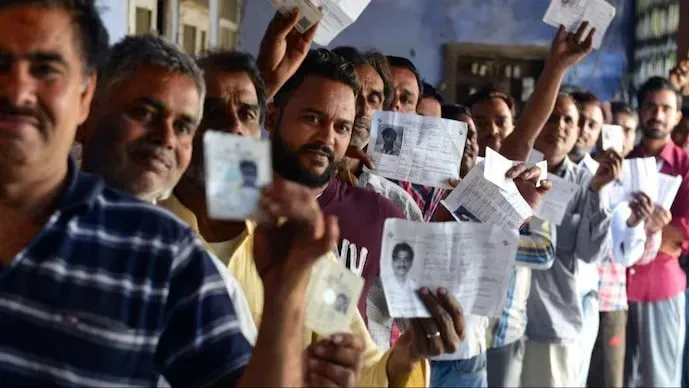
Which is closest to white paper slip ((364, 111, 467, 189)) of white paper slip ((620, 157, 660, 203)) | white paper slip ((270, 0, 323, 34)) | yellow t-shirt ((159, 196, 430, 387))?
white paper slip ((270, 0, 323, 34))

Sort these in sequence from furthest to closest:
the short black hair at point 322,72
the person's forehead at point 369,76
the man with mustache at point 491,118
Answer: the man with mustache at point 491,118
the person's forehead at point 369,76
the short black hair at point 322,72

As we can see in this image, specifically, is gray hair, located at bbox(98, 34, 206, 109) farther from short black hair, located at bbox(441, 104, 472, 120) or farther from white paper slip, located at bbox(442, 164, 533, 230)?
short black hair, located at bbox(441, 104, 472, 120)

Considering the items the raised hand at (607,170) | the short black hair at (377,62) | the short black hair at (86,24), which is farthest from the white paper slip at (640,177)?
the short black hair at (86,24)

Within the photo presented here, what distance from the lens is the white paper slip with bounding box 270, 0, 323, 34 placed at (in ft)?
9.17

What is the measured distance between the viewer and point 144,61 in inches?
75.5

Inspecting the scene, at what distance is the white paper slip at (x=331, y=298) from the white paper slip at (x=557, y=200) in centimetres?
212

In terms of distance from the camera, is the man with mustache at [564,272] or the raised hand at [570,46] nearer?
the raised hand at [570,46]

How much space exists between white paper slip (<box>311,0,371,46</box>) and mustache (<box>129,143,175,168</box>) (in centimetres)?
113

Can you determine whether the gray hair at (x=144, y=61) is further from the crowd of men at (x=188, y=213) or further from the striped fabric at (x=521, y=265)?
the striped fabric at (x=521, y=265)

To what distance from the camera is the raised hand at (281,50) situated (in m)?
2.83

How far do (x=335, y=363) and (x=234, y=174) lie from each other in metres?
0.38

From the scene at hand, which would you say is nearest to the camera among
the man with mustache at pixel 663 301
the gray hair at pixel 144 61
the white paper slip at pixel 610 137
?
the gray hair at pixel 144 61

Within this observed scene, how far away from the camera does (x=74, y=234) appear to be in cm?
136

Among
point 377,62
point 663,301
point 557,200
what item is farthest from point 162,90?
point 663,301
